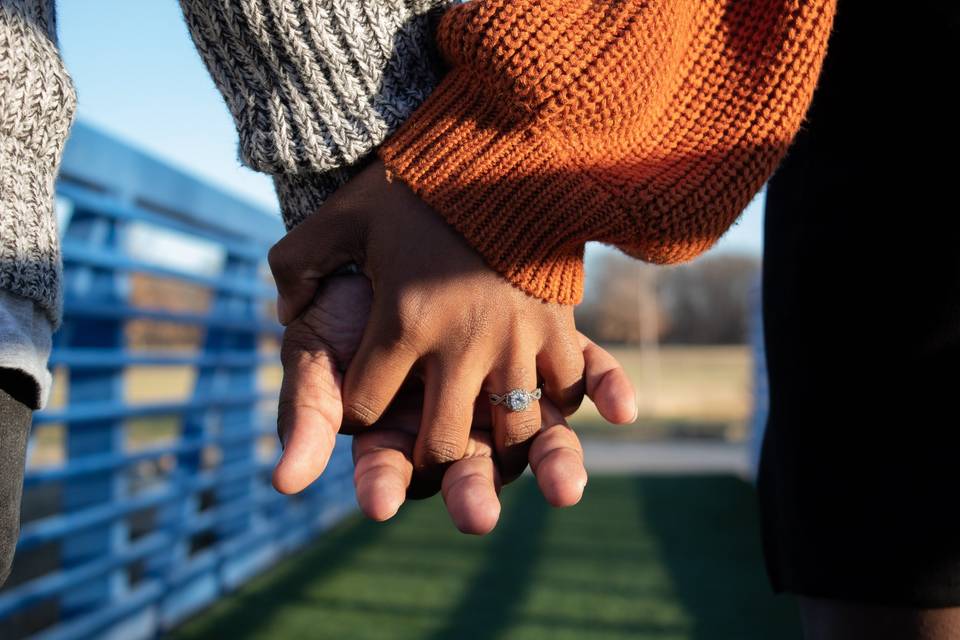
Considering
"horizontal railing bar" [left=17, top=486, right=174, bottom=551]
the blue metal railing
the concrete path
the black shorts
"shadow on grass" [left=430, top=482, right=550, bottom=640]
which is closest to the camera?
the black shorts

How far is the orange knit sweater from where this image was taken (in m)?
0.83

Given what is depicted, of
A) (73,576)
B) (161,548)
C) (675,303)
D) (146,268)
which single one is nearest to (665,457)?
(161,548)

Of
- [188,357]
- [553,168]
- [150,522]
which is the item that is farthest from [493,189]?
[150,522]

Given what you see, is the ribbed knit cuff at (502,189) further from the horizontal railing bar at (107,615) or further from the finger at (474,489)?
the horizontal railing bar at (107,615)

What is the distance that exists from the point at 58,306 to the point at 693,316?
4327 cm

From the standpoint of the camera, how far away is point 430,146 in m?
0.86

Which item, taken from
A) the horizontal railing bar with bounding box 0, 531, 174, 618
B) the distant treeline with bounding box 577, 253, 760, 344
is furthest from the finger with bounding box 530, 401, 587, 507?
the distant treeline with bounding box 577, 253, 760, 344

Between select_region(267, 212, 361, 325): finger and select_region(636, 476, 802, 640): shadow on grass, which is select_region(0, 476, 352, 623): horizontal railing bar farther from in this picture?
select_region(636, 476, 802, 640): shadow on grass

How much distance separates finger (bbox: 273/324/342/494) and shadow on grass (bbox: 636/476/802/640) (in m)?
2.75

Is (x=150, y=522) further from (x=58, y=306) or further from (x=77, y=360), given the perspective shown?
(x=58, y=306)

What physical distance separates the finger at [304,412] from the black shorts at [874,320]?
2.33 ft

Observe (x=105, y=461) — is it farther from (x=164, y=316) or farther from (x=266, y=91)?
(x=266, y=91)

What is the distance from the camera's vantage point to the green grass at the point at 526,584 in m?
3.31

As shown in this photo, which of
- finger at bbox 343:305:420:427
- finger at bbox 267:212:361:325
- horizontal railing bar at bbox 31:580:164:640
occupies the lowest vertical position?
horizontal railing bar at bbox 31:580:164:640
